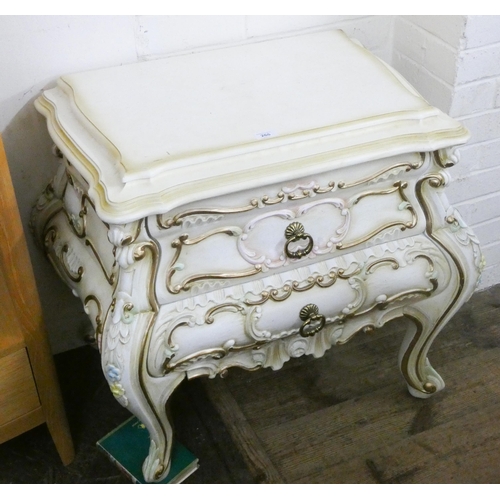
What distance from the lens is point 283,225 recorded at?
96 cm

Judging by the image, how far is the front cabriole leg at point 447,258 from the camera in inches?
40.8

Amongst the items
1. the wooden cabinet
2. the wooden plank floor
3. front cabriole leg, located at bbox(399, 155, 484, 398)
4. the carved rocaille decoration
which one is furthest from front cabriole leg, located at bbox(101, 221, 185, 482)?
front cabriole leg, located at bbox(399, 155, 484, 398)

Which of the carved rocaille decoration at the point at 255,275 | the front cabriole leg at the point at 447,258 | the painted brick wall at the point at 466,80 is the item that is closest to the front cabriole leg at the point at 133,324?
the carved rocaille decoration at the point at 255,275

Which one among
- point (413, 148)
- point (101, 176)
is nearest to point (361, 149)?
point (413, 148)

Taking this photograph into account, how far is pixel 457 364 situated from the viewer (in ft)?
4.67

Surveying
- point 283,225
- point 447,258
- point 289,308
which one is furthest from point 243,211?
point 447,258

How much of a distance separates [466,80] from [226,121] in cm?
55

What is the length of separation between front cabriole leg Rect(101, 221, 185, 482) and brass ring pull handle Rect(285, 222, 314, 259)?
0.20m

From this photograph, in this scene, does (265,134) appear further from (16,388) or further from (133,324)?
(16,388)

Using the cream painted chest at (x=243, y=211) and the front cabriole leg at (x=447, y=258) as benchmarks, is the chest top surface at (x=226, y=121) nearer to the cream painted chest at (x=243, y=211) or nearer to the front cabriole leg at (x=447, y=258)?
the cream painted chest at (x=243, y=211)

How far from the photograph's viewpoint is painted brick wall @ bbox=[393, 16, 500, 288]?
1.21 m

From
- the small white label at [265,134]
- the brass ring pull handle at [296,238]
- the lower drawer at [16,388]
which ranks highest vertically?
the small white label at [265,134]

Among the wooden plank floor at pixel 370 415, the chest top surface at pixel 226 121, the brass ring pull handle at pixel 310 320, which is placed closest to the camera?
the chest top surface at pixel 226 121

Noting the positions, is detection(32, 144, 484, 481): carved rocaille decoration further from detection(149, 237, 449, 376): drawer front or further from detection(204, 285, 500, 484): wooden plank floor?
detection(204, 285, 500, 484): wooden plank floor
